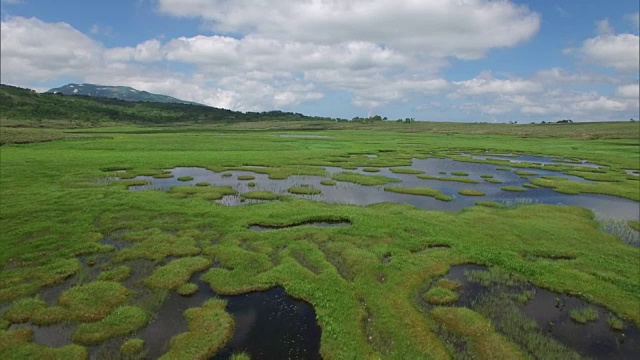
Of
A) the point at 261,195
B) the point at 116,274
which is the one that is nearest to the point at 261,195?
the point at 261,195

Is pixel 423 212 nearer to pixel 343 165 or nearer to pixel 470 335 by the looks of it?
pixel 470 335

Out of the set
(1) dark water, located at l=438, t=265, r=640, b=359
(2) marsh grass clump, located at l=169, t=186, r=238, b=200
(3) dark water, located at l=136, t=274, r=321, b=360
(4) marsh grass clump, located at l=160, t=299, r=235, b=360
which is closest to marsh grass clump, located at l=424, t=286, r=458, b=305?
(1) dark water, located at l=438, t=265, r=640, b=359

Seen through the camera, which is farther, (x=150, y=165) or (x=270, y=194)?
(x=150, y=165)

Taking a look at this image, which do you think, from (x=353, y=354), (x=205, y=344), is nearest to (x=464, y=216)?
(x=353, y=354)

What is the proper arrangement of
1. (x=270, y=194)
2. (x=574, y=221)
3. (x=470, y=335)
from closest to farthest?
(x=470, y=335) < (x=574, y=221) < (x=270, y=194)

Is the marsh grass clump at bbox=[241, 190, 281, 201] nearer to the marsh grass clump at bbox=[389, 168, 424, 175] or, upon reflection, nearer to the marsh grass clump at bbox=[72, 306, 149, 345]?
the marsh grass clump at bbox=[72, 306, 149, 345]

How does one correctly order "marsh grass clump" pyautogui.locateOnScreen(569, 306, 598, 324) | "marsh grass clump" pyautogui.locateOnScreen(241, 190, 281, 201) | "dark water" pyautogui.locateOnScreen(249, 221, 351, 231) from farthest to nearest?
"marsh grass clump" pyautogui.locateOnScreen(241, 190, 281, 201)
"dark water" pyautogui.locateOnScreen(249, 221, 351, 231)
"marsh grass clump" pyautogui.locateOnScreen(569, 306, 598, 324)

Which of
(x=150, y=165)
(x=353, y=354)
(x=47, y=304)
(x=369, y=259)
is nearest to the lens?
(x=353, y=354)
